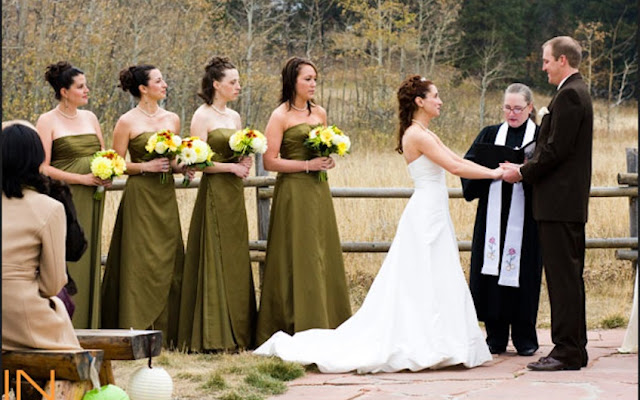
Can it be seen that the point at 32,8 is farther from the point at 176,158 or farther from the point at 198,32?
the point at 176,158

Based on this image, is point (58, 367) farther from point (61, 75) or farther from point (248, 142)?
point (61, 75)

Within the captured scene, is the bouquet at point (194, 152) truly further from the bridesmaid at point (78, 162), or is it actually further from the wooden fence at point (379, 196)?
the wooden fence at point (379, 196)

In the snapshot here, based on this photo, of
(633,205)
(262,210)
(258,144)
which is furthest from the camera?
(633,205)

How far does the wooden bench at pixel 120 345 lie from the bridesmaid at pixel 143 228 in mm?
2535

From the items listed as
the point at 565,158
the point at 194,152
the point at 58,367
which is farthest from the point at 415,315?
the point at 58,367

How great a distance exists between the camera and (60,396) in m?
4.91

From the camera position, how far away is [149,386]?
18.3ft

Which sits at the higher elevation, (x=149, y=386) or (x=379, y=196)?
(x=379, y=196)

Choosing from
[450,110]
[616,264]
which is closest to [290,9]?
[450,110]

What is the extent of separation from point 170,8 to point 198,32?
1.30 m

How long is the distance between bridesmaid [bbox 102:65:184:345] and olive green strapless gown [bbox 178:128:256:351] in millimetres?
161

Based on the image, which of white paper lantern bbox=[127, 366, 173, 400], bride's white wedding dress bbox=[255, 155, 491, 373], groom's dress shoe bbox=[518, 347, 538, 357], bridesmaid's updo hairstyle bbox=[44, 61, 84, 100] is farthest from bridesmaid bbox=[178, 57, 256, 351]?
white paper lantern bbox=[127, 366, 173, 400]

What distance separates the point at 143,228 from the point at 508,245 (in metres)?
2.62

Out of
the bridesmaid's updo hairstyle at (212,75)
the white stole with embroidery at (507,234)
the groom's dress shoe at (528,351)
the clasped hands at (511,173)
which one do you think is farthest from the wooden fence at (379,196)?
the clasped hands at (511,173)
